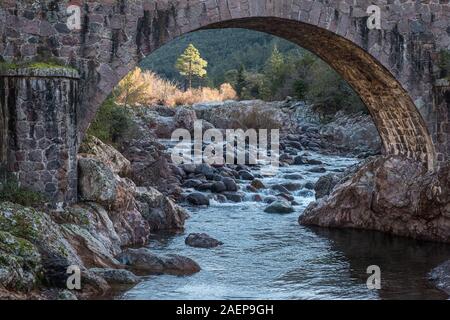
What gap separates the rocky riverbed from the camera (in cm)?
902

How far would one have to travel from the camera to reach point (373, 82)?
49.1ft

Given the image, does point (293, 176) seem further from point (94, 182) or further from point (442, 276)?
point (442, 276)

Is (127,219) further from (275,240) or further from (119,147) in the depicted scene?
(119,147)

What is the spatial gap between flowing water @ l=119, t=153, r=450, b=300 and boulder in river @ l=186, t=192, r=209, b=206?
2.81 feet

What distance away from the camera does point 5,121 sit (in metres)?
10.8

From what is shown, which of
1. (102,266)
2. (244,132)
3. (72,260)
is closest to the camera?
(72,260)

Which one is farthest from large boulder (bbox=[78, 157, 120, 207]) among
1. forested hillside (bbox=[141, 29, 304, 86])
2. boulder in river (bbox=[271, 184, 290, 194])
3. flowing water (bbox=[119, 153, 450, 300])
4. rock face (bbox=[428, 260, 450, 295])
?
forested hillside (bbox=[141, 29, 304, 86])

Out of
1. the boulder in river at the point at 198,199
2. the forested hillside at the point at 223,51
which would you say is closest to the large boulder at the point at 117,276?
the boulder in river at the point at 198,199

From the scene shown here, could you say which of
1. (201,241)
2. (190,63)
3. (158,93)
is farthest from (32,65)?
(190,63)

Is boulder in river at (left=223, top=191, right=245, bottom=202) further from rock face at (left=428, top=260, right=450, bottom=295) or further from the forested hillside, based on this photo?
the forested hillside

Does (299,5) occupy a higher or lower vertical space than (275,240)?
higher
